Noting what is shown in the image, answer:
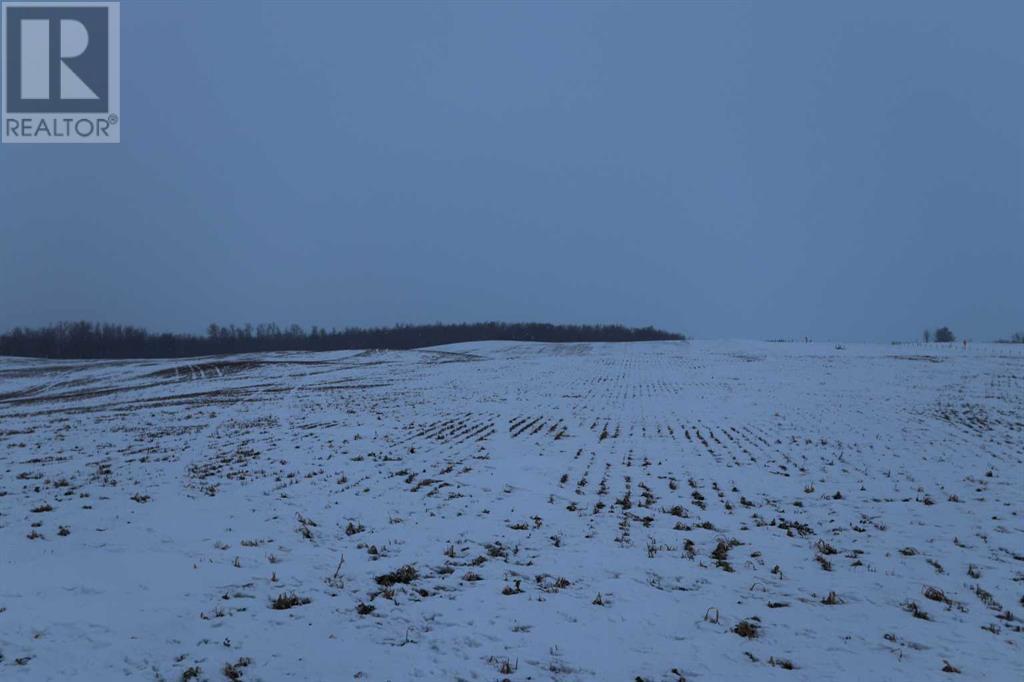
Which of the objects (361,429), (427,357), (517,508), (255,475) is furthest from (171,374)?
(517,508)

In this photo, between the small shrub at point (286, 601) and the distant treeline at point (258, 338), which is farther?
the distant treeline at point (258, 338)

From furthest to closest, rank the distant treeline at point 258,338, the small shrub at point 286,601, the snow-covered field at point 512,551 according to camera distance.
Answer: the distant treeline at point 258,338 → the small shrub at point 286,601 → the snow-covered field at point 512,551

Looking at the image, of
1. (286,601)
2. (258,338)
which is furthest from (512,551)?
(258,338)

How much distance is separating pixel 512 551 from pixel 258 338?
166192mm

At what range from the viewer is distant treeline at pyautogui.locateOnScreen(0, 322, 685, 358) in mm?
123062

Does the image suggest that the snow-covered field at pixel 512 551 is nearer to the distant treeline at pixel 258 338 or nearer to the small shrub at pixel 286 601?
Answer: the small shrub at pixel 286 601

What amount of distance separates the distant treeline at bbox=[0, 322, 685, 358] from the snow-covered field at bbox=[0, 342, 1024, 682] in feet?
415

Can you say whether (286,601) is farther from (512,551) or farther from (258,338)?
(258,338)

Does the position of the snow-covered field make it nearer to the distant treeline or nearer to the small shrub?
the small shrub

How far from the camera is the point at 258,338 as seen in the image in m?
157

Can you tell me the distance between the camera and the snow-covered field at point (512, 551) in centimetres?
570

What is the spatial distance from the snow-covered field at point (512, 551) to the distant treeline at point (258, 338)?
127m

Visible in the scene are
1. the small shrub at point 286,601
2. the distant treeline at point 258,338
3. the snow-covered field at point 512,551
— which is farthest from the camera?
the distant treeline at point 258,338

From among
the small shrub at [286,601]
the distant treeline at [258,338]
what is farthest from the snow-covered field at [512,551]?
the distant treeline at [258,338]
